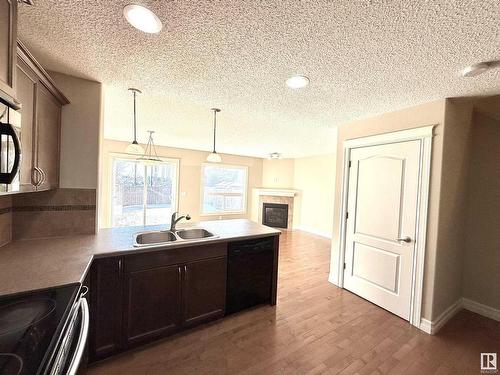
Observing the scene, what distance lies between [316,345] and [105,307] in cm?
181

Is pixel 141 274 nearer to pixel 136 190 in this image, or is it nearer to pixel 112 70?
pixel 112 70

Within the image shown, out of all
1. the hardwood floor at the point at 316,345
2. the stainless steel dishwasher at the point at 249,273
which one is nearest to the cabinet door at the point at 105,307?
the hardwood floor at the point at 316,345

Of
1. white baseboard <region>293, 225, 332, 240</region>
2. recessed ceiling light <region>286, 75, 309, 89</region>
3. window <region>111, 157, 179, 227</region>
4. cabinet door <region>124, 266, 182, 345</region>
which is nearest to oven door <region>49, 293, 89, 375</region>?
cabinet door <region>124, 266, 182, 345</region>

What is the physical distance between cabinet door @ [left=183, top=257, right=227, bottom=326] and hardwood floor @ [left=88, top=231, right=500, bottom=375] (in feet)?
0.47

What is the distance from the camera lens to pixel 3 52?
2.74 ft

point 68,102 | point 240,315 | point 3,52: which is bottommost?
point 240,315

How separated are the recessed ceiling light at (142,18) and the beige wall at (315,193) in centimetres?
533

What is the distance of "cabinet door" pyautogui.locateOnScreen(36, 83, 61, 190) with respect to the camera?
4.87ft

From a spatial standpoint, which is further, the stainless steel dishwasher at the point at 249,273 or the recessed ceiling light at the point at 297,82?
the stainless steel dishwasher at the point at 249,273

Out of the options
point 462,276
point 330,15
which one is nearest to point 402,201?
point 462,276

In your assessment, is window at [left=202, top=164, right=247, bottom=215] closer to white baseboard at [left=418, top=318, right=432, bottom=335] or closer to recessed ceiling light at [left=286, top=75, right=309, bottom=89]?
recessed ceiling light at [left=286, top=75, right=309, bottom=89]

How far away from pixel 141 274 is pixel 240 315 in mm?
1187

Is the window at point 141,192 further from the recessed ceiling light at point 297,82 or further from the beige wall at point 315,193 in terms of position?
the recessed ceiling light at point 297,82

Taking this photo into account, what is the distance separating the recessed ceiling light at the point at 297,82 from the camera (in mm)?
1788
